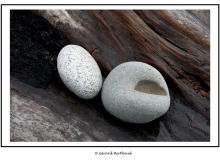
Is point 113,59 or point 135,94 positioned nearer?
point 135,94

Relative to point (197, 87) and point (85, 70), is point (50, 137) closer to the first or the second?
point (85, 70)

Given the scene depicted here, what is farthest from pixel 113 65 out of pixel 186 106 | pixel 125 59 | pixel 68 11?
pixel 186 106

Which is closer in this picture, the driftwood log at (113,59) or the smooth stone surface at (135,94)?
the smooth stone surface at (135,94)

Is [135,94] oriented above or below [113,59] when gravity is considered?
below

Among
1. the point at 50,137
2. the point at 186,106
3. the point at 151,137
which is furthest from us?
the point at 186,106
